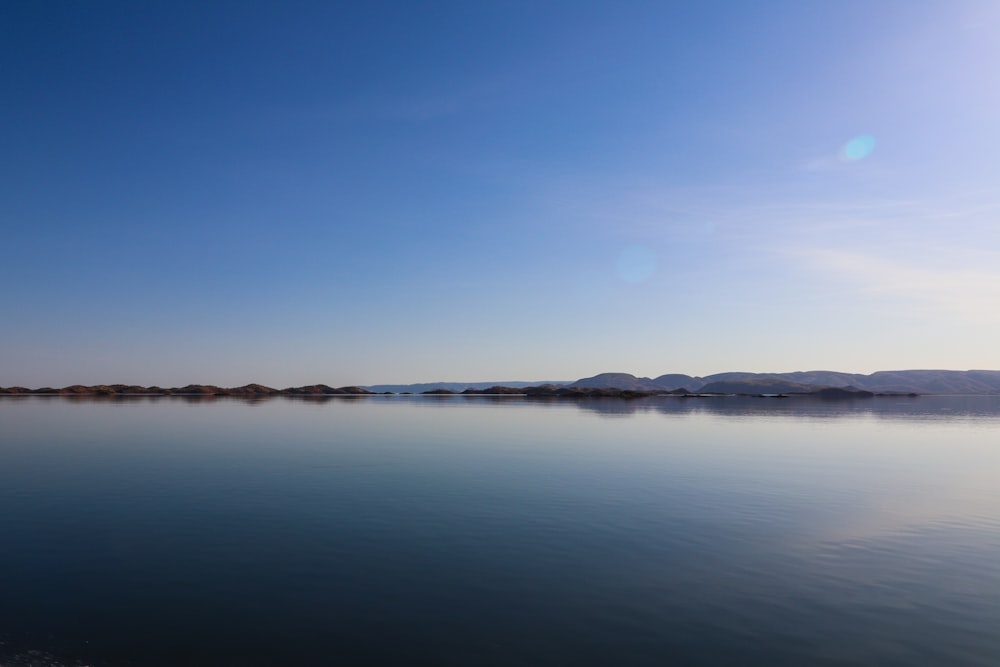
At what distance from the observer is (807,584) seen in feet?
52.7

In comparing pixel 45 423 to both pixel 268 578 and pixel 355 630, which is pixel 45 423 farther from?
pixel 355 630

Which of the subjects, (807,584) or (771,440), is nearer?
(807,584)

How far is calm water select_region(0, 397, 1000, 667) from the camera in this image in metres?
11.9

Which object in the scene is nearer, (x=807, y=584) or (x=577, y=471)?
(x=807, y=584)

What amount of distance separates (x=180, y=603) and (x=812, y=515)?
84.2 ft

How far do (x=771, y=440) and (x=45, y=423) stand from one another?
87113 millimetres

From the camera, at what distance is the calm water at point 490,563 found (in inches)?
470

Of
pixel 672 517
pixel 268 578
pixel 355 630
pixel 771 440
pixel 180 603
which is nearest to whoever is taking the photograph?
pixel 355 630

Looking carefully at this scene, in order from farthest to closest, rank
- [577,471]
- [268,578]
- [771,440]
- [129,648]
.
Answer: [771,440] → [577,471] → [268,578] → [129,648]

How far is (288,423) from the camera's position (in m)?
73.9

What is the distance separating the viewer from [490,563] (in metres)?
17.6

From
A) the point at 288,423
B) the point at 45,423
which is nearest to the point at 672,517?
the point at 288,423

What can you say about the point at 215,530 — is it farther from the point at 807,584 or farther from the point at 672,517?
the point at 807,584

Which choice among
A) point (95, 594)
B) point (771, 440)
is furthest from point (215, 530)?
point (771, 440)
